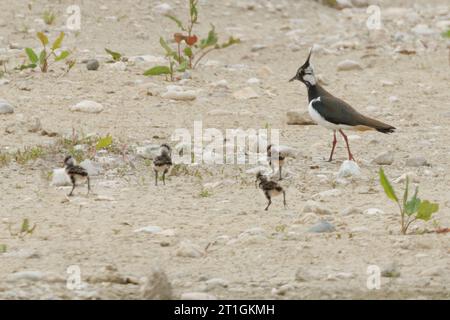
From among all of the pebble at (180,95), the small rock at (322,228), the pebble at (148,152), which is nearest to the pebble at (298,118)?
the pebble at (180,95)

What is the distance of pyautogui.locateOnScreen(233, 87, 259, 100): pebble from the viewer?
14109 mm

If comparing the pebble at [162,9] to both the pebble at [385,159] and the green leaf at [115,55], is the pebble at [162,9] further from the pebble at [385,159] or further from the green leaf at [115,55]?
the pebble at [385,159]

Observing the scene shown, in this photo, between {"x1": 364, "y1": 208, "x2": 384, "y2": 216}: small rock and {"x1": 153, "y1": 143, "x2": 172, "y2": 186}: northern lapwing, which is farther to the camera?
{"x1": 153, "y1": 143, "x2": 172, "y2": 186}: northern lapwing

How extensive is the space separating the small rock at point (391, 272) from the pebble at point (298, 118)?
18.2 feet

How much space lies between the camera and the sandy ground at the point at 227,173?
7.77 m

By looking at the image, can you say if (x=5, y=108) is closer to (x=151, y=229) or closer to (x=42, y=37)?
(x=42, y=37)

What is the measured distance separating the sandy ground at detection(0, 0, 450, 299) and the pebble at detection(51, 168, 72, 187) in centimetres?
15

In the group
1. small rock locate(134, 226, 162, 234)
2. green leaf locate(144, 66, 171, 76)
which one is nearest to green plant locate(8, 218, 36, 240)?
small rock locate(134, 226, 162, 234)

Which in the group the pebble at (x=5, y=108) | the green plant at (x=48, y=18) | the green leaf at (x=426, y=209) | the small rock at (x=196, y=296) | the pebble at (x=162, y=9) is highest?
the pebble at (x=162, y=9)

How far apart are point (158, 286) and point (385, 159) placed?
4.90m

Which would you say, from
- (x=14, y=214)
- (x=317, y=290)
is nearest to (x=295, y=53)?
(x=14, y=214)

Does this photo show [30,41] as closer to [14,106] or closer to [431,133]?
[14,106]

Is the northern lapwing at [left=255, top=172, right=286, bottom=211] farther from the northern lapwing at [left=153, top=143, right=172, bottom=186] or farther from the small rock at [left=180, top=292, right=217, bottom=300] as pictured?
the small rock at [left=180, top=292, right=217, bottom=300]

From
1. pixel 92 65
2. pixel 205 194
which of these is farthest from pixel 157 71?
pixel 205 194
